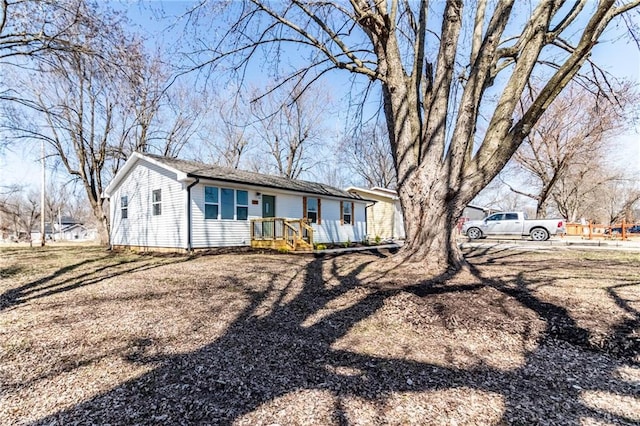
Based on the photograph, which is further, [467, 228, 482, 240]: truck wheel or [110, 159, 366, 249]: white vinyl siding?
[467, 228, 482, 240]: truck wheel

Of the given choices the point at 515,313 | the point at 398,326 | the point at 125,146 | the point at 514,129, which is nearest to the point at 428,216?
the point at 514,129

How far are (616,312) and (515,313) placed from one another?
122cm

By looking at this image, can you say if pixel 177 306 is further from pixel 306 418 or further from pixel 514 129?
pixel 514 129

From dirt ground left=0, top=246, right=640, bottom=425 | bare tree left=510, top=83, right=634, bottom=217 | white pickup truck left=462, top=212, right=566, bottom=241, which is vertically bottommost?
dirt ground left=0, top=246, right=640, bottom=425

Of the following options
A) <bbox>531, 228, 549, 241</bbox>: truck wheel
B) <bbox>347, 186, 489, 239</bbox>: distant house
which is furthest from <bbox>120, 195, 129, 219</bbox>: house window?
<bbox>531, 228, 549, 241</bbox>: truck wheel

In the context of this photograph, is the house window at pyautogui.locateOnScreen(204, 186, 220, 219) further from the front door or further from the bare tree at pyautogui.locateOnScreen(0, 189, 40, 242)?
the bare tree at pyautogui.locateOnScreen(0, 189, 40, 242)

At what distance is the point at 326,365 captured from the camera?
2793 millimetres

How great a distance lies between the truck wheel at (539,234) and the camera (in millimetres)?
19250

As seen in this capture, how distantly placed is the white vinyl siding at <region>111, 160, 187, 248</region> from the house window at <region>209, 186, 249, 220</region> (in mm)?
872

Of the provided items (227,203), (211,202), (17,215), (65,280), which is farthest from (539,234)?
(17,215)

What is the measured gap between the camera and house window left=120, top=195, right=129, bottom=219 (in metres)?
13.9

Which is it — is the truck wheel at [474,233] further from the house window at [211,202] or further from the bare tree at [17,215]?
the bare tree at [17,215]

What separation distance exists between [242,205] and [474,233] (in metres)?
15.7

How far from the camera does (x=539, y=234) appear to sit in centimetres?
1945
